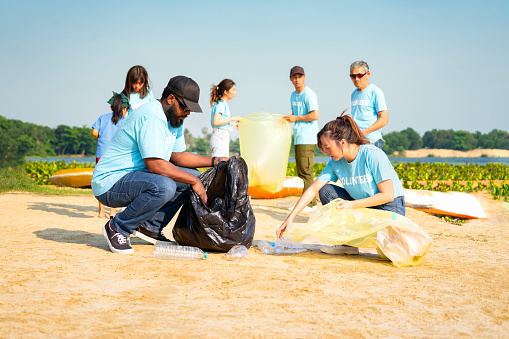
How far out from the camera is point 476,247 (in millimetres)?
4531

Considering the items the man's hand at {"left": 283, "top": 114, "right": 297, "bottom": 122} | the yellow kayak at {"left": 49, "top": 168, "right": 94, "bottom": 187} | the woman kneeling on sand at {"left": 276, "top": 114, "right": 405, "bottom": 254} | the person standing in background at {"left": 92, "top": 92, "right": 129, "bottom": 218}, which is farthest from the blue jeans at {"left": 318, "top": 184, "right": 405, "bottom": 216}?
the yellow kayak at {"left": 49, "top": 168, "right": 94, "bottom": 187}

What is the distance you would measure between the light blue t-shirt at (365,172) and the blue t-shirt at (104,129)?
119 inches

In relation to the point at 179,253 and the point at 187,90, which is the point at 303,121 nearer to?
the point at 187,90

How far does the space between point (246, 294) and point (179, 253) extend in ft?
3.69

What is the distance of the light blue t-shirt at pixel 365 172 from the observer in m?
3.61

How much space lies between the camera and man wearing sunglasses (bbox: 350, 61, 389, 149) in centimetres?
546

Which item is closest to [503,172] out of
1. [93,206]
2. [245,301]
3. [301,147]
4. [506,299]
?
[301,147]

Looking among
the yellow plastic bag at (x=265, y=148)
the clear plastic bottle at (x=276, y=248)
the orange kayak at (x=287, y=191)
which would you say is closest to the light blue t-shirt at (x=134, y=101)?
the yellow plastic bag at (x=265, y=148)

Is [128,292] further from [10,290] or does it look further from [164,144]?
[164,144]

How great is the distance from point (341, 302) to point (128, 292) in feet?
3.97

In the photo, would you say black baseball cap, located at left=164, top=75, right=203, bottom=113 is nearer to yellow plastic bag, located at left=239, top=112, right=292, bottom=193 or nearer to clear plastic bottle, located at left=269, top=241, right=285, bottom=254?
clear plastic bottle, located at left=269, top=241, right=285, bottom=254

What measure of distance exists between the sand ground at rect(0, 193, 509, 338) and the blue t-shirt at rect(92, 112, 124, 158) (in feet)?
5.38

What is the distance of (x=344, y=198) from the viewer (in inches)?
159

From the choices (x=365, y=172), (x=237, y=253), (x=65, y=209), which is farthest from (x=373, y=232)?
(x=65, y=209)
